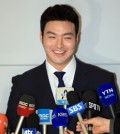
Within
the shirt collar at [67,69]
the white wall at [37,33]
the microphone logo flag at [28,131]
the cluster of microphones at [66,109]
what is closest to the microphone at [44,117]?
the cluster of microphones at [66,109]

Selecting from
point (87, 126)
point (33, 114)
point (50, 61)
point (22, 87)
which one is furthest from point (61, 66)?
point (87, 126)

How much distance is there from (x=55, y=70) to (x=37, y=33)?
40 cm

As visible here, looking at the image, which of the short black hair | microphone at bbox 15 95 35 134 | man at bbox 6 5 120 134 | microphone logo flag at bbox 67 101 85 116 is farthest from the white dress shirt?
microphone logo flag at bbox 67 101 85 116

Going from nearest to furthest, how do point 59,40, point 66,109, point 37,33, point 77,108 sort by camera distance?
1. point 77,108
2. point 66,109
3. point 59,40
4. point 37,33

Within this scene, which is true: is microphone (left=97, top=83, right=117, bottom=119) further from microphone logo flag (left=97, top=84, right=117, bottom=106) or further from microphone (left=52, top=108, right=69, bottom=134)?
microphone (left=52, top=108, right=69, bottom=134)

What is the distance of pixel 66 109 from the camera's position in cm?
140

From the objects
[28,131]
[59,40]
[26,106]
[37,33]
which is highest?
[37,33]

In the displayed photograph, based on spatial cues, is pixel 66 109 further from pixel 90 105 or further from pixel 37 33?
pixel 37 33

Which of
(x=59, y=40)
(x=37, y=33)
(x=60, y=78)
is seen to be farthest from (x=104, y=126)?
(x=37, y=33)

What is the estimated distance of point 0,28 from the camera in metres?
2.04

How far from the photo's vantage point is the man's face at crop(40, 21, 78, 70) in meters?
1.66

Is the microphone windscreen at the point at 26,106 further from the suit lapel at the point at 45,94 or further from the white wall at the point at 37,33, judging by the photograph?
the white wall at the point at 37,33

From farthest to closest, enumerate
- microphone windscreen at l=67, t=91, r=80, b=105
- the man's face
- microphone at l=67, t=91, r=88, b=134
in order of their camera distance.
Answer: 1. the man's face
2. microphone windscreen at l=67, t=91, r=80, b=105
3. microphone at l=67, t=91, r=88, b=134

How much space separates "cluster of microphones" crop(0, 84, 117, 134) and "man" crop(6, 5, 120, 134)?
195mm
